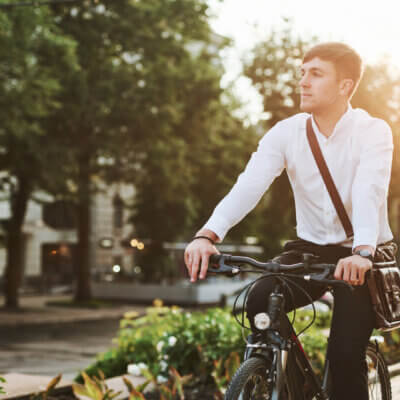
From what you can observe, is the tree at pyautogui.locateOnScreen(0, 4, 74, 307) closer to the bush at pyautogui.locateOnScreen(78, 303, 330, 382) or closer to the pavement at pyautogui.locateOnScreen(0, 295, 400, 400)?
the pavement at pyautogui.locateOnScreen(0, 295, 400, 400)

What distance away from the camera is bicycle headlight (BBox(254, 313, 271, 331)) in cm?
267

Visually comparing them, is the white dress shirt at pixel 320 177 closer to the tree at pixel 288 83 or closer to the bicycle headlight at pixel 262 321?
the bicycle headlight at pixel 262 321

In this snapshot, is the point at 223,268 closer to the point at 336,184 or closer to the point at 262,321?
the point at 262,321

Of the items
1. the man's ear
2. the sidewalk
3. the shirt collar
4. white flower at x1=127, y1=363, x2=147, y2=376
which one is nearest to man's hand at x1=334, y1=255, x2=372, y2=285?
the shirt collar

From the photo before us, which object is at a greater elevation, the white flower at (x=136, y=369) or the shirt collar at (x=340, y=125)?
the shirt collar at (x=340, y=125)

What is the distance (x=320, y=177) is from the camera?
3004 millimetres

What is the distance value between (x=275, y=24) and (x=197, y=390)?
38.5 ft

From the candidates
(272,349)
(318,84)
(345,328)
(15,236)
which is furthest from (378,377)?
(15,236)

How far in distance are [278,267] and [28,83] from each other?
47.4ft

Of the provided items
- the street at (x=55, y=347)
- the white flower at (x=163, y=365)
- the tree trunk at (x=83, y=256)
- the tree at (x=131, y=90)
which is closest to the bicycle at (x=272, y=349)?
the white flower at (x=163, y=365)

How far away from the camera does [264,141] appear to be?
10.3ft

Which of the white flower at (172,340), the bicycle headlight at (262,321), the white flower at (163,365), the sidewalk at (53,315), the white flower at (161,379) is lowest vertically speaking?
the sidewalk at (53,315)

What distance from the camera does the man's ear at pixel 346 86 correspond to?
304cm

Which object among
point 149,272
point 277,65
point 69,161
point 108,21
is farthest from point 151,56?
point 149,272
